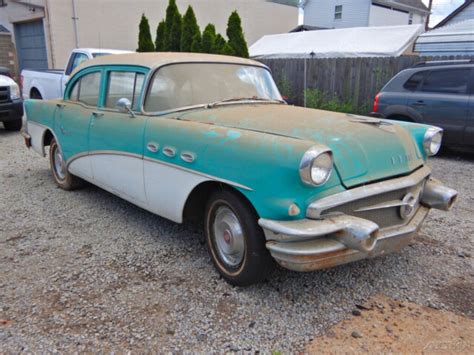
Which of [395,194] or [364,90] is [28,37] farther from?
[395,194]

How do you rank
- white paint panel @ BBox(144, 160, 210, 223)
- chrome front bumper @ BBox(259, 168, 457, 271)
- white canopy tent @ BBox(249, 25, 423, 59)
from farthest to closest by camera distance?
white canopy tent @ BBox(249, 25, 423, 59), white paint panel @ BBox(144, 160, 210, 223), chrome front bumper @ BBox(259, 168, 457, 271)

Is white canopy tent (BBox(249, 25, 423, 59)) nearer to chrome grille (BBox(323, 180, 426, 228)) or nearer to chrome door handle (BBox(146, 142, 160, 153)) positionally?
chrome grille (BBox(323, 180, 426, 228))

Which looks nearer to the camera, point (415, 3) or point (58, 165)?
point (58, 165)

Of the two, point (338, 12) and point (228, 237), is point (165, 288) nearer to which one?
point (228, 237)

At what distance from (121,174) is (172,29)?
1170 centimetres

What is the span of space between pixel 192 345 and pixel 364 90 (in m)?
10.4

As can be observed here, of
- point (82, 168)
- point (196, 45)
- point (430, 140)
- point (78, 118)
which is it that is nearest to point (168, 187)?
point (82, 168)

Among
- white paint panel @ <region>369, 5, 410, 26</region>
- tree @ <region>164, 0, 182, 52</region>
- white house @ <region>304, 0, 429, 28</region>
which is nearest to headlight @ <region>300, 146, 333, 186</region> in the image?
tree @ <region>164, 0, 182, 52</region>

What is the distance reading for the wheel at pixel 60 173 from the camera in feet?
17.1

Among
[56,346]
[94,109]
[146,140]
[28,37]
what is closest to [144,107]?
[146,140]

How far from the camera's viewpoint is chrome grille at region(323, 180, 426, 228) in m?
2.70

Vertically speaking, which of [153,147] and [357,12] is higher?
[357,12]

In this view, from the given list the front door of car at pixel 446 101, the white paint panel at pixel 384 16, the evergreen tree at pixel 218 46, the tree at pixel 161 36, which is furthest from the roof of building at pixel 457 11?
the front door of car at pixel 446 101

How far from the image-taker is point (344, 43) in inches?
595
